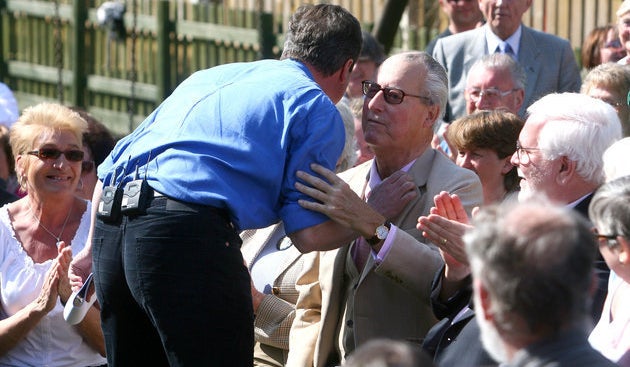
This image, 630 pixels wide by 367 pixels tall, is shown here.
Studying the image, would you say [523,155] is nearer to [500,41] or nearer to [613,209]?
[613,209]

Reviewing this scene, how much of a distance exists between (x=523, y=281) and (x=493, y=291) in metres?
0.08

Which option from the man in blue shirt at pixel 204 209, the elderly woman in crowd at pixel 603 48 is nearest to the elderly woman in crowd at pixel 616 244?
the man in blue shirt at pixel 204 209

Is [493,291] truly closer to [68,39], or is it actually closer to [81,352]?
[81,352]

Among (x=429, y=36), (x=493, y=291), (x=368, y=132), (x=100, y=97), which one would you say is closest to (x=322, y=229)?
(x=368, y=132)

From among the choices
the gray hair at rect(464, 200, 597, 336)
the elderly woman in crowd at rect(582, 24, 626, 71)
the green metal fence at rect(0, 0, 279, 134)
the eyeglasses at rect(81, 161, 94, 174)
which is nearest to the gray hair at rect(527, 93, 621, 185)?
the gray hair at rect(464, 200, 597, 336)

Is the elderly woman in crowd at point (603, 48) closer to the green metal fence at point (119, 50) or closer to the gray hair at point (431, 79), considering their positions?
the gray hair at point (431, 79)

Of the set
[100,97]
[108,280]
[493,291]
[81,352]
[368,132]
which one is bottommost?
[100,97]

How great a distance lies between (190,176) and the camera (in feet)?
11.6

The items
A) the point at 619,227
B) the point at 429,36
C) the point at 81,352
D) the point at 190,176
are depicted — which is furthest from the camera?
the point at 429,36

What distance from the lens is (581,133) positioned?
12.7 ft

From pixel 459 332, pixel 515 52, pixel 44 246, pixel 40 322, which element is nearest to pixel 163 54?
pixel 515 52

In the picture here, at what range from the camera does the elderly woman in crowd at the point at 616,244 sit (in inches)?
111

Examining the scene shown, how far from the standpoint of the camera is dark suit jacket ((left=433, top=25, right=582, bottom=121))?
Answer: 6293 millimetres

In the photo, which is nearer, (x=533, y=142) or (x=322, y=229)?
(x=322, y=229)
